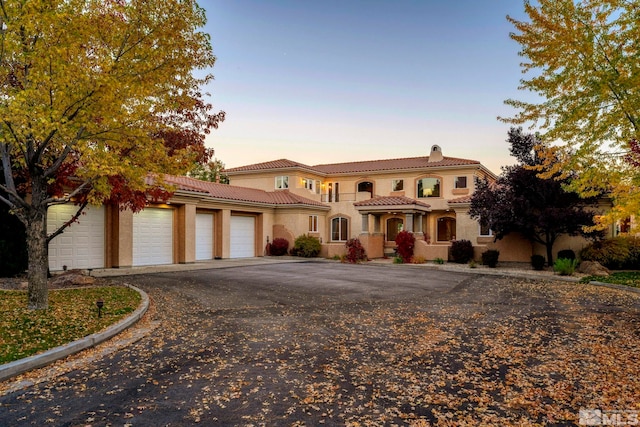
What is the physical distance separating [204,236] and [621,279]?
20.1 metres

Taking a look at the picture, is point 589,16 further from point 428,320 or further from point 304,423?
point 304,423

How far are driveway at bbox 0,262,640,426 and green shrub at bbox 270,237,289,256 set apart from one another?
16692mm

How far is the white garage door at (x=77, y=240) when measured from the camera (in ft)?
49.5

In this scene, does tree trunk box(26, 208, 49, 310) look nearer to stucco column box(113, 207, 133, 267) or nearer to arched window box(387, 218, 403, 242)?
stucco column box(113, 207, 133, 267)

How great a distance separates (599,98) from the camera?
9031 mm

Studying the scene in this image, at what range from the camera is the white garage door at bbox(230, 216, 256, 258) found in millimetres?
24734

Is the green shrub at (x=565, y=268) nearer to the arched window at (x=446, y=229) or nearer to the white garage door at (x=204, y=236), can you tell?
the arched window at (x=446, y=229)

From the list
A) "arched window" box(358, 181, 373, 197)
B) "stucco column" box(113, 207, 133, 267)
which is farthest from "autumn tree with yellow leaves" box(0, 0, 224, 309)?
"arched window" box(358, 181, 373, 197)

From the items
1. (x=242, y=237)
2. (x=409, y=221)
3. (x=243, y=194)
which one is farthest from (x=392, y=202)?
(x=242, y=237)

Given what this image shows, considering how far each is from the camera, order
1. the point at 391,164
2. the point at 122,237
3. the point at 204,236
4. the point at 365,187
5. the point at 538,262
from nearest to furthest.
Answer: the point at 122,237
the point at 538,262
the point at 204,236
the point at 391,164
the point at 365,187

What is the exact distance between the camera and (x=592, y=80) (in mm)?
9000

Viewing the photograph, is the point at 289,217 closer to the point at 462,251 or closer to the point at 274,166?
the point at 274,166

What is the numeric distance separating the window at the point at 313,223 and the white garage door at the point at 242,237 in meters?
4.69

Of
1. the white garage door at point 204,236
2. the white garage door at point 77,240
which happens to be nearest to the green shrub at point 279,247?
the white garage door at point 204,236
